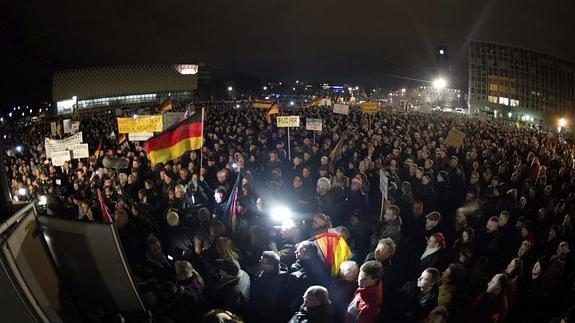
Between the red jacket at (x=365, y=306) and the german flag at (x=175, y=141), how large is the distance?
522cm

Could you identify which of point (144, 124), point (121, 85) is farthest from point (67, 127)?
point (121, 85)

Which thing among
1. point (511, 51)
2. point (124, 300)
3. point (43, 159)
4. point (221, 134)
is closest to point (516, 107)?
point (511, 51)

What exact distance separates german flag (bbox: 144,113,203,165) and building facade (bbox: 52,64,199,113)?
70126mm

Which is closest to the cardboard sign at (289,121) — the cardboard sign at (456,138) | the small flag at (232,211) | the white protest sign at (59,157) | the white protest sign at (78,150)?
the cardboard sign at (456,138)

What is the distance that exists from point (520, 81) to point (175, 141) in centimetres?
8956

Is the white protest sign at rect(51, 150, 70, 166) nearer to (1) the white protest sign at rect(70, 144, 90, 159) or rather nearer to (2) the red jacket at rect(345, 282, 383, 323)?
(1) the white protest sign at rect(70, 144, 90, 159)

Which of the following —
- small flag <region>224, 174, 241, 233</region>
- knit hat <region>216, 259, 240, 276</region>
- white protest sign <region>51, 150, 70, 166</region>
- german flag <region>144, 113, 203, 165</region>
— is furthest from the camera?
white protest sign <region>51, 150, 70, 166</region>

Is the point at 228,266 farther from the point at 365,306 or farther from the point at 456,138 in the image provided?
the point at 456,138

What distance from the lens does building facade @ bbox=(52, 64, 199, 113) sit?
74312 mm

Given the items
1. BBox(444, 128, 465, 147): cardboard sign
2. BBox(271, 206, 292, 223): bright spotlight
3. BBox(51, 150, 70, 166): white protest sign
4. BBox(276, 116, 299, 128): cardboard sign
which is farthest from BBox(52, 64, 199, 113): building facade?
BBox(271, 206, 292, 223): bright spotlight

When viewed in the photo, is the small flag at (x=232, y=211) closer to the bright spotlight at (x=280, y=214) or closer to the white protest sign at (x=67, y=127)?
the bright spotlight at (x=280, y=214)

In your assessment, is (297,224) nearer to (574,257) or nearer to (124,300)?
(124,300)

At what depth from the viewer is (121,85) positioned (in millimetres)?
85938

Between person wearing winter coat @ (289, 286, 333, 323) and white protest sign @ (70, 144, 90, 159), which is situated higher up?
white protest sign @ (70, 144, 90, 159)
